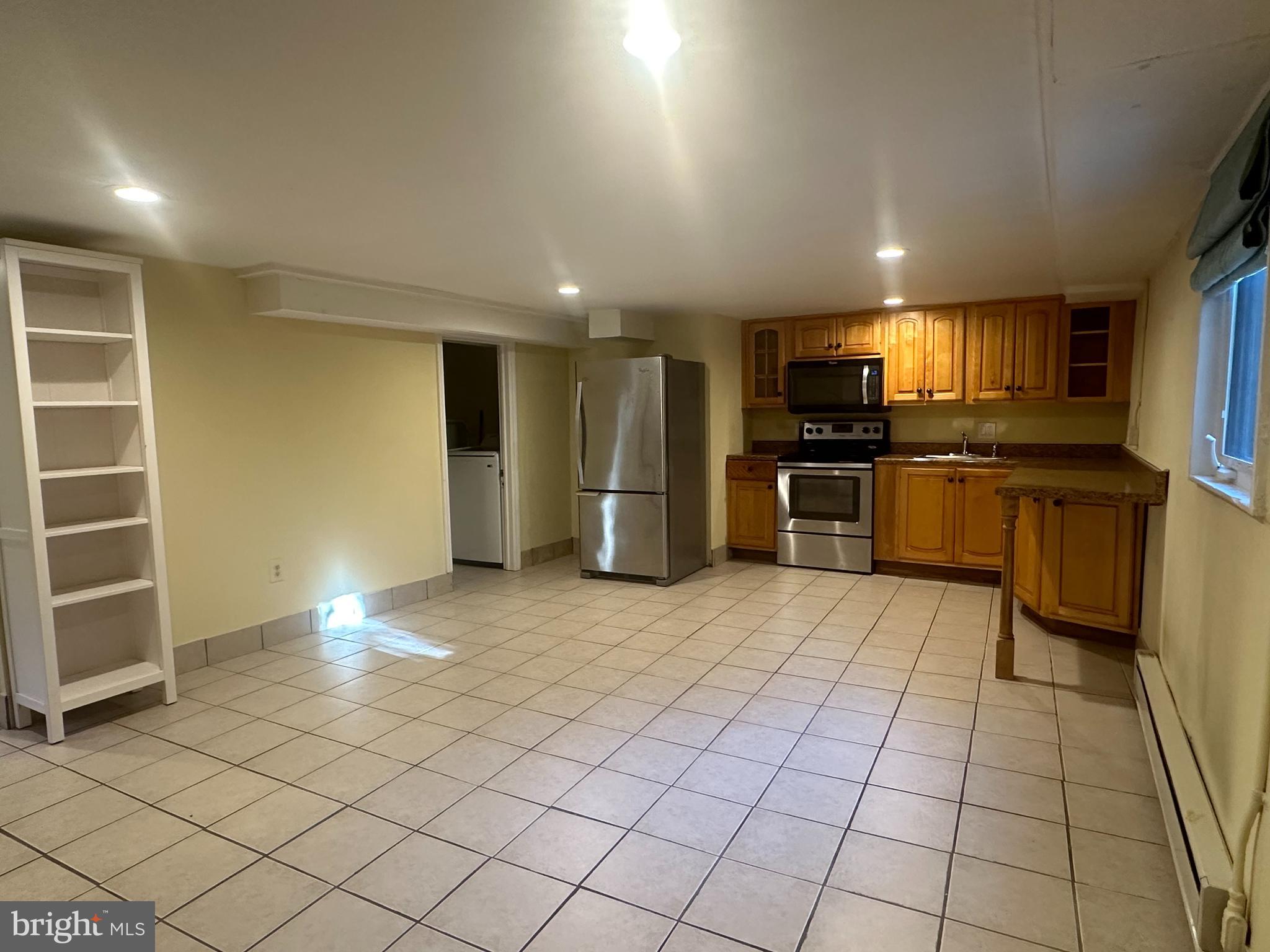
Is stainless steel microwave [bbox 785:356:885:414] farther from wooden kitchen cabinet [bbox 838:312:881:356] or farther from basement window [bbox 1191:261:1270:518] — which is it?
basement window [bbox 1191:261:1270:518]

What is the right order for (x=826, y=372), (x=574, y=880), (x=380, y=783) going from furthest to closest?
(x=826, y=372), (x=380, y=783), (x=574, y=880)

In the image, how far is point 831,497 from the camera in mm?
5586

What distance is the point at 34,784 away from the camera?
8.38ft

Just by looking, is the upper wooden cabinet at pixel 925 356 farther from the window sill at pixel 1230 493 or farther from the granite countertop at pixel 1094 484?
the window sill at pixel 1230 493

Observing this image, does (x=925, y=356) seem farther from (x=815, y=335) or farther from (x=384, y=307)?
(x=384, y=307)

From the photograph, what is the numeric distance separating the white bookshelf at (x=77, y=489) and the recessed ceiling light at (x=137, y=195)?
60cm

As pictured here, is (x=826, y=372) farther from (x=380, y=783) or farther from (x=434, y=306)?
(x=380, y=783)

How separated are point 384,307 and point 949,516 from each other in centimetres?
416

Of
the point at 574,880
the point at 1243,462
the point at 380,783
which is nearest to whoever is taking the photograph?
the point at 574,880

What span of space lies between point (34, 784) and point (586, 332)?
466cm

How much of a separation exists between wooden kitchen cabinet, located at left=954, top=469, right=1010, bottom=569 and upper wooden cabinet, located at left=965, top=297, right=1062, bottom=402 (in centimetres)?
63

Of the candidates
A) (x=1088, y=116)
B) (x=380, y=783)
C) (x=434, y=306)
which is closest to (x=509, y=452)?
(x=434, y=306)

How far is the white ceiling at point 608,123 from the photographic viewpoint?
1396 millimetres

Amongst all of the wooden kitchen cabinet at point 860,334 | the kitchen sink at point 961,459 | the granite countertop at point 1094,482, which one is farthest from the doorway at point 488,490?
the granite countertop at point 1094,482
